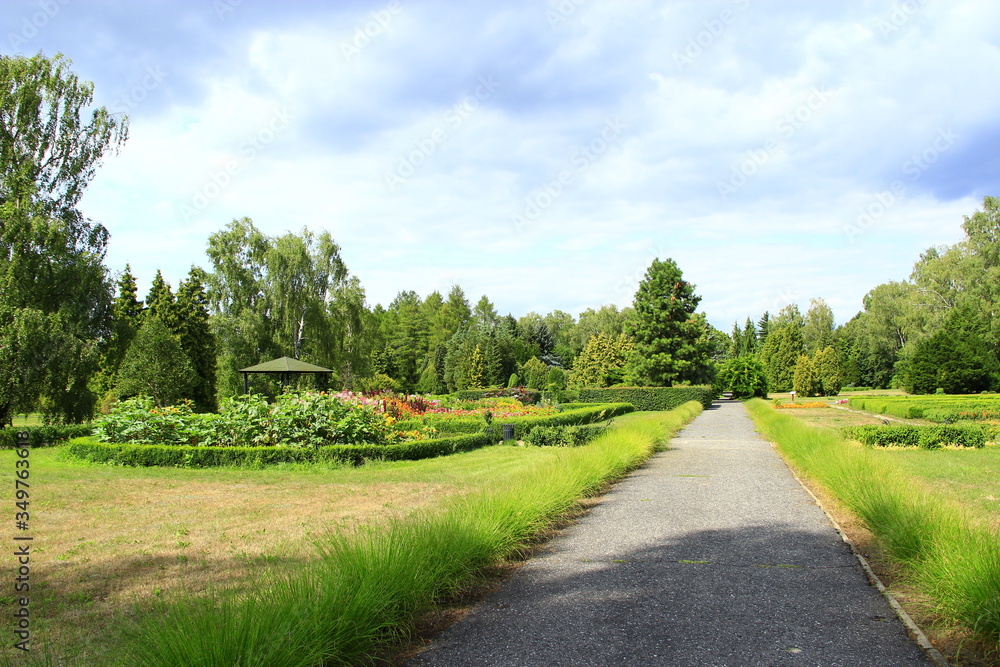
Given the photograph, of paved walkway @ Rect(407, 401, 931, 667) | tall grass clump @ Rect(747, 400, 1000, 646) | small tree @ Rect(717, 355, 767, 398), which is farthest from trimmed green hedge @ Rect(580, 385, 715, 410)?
paved walkway @ Rect(407, 401, 931, 667)

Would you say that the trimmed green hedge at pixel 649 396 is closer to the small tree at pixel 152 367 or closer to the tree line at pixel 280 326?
the tree line at pixel 280 326

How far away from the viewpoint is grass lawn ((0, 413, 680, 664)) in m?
3.76

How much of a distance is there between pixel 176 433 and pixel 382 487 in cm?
550

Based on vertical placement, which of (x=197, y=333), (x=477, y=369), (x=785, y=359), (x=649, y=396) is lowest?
(x=649, y=396)

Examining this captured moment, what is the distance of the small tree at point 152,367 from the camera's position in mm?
20562

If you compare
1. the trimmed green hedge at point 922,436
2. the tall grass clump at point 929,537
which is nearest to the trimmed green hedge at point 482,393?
the trimmed green hedge at point 922,436

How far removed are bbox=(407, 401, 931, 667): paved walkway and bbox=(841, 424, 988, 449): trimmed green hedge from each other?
24.4 ft

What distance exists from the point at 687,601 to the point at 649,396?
1178 inches

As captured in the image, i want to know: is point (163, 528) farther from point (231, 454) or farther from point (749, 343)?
point (749, 343)

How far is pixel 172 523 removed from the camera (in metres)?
6.09

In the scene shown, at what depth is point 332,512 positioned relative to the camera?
6578 mm

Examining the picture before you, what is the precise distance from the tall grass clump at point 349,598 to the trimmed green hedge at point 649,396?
27803 mm

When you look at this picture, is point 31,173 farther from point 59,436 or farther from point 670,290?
point 670,290

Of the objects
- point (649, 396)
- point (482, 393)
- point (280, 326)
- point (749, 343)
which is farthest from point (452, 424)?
point (749, 343)
